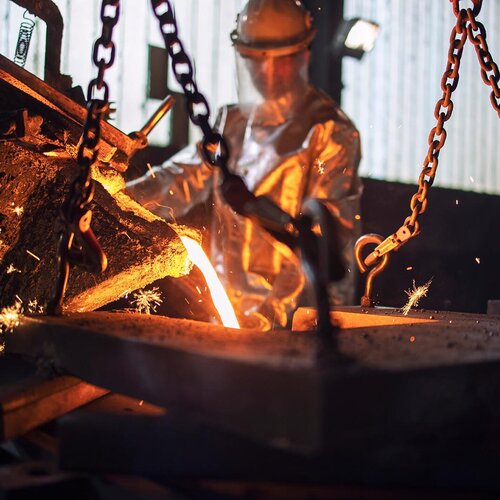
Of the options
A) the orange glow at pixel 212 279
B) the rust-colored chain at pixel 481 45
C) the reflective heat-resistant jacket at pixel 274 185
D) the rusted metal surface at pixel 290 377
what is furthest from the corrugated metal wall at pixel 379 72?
the rusted metal surface at pixel 290 377

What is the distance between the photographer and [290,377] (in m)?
0.93

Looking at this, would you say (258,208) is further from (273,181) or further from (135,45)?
(135,45)

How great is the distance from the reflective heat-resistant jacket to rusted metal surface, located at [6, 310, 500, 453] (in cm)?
260

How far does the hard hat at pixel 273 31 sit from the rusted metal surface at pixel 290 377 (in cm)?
286

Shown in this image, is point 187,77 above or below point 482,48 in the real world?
below

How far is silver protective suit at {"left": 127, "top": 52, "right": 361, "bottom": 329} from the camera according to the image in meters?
4.02

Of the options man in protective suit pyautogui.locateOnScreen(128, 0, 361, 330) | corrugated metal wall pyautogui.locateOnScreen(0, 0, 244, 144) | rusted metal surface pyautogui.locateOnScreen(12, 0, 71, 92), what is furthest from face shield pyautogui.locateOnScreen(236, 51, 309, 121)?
rusted metal surface pyautogui.locateOnScreen(12, 0, 71, 92)

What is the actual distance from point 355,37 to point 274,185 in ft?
8.09

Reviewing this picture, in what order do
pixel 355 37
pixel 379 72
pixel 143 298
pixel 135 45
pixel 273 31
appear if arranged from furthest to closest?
1. pixel 379 72
2. pixel 355 37
3. pixel 135 45
4. pixel 273 31
5. pixel 143 298

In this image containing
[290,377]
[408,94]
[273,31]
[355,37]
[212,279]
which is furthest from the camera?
[408,94]

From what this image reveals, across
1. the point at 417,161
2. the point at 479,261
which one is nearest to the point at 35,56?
the point at 417,161

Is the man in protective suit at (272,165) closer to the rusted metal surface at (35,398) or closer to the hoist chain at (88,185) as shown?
the hoist chain at (88,185)

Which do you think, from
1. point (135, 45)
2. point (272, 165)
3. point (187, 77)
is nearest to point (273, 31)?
point (272, 165)

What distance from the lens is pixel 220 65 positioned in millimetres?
5285
